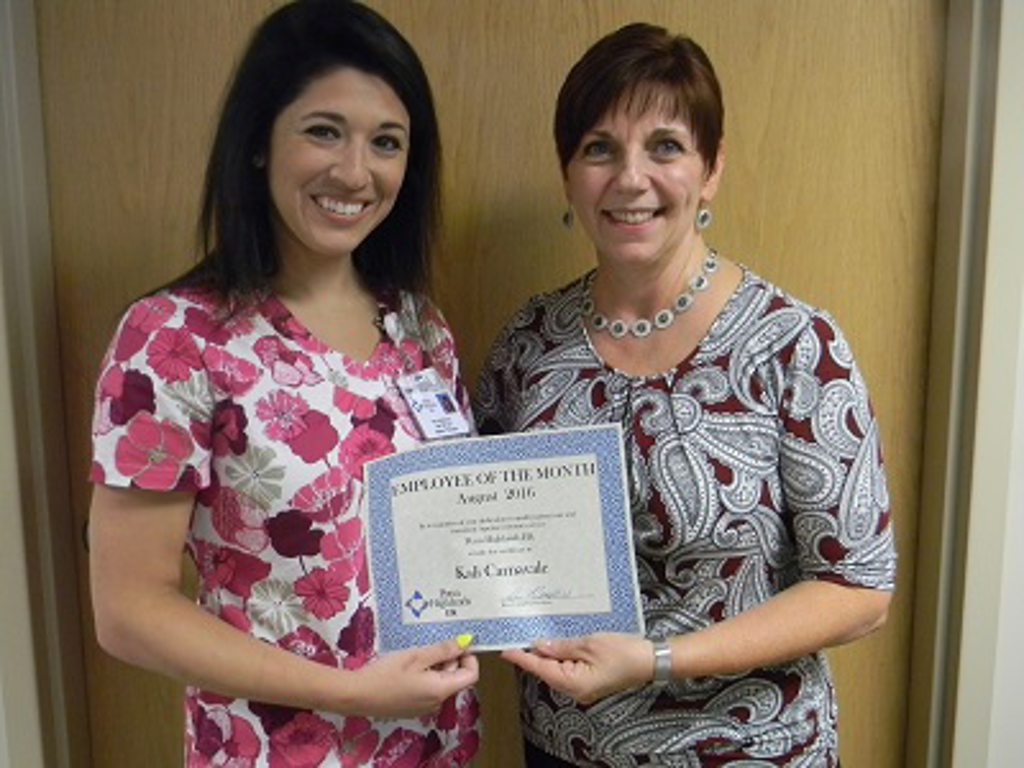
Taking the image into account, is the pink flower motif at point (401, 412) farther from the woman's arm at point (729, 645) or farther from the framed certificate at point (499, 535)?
the woman's arm at point (729, 645)

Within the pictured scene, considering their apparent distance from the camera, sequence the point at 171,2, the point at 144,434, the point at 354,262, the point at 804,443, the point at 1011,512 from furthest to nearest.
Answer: the point at 1011,512 < the point at 171,2 < the point at 354,262 < the point at 804,443 < the point at 144,434

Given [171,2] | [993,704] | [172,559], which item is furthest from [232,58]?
[993,704]

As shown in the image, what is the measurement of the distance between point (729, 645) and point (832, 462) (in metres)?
0.24

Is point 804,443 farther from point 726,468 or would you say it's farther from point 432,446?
point 432,446

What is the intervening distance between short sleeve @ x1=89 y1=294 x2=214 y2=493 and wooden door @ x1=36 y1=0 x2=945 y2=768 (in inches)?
19.7

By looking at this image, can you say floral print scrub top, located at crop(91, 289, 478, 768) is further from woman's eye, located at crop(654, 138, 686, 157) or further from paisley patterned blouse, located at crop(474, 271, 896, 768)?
woman's eye, located at crop(654, 138, 686, 157)

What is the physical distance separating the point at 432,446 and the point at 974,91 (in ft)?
3.23

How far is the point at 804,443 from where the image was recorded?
1.03m

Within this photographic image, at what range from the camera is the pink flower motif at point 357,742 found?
39.9 inches

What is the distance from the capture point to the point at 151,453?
2.96ft

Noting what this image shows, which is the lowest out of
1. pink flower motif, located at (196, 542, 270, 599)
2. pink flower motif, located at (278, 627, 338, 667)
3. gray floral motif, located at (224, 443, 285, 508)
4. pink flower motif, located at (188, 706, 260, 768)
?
pink flower motif, located at (188, 706, 260, 768)

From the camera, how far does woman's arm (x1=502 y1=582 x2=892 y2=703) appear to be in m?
0.98

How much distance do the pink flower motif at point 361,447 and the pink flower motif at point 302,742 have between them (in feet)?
0.91

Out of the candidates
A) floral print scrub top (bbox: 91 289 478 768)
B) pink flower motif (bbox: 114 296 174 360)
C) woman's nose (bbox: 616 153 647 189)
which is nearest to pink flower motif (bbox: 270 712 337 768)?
floral print scrub top (bbox: 91 289 478 768)
